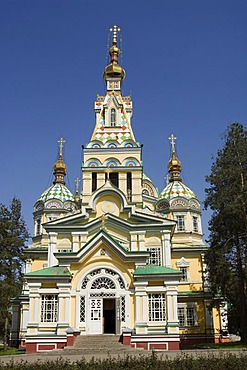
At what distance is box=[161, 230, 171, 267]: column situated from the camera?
26772 millimetres

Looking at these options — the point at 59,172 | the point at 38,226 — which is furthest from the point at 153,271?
the point at 59,172

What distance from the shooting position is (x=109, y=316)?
79.1 ft

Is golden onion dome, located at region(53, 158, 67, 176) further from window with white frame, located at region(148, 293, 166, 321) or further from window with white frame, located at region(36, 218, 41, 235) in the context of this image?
window with white frame, located at region(148, 293, 166, 321)

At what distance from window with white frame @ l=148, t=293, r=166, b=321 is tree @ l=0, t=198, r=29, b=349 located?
9244mm

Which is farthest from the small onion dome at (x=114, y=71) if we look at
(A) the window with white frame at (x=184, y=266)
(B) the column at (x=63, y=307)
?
(B) the column at (x=63, y=307)

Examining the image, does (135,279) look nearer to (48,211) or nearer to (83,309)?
(83,309)

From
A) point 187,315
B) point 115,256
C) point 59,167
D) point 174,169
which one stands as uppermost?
point 59,167

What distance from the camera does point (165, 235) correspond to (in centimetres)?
2731

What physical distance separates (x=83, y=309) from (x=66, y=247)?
20.6 feet

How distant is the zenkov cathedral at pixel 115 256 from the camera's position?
21719 mm

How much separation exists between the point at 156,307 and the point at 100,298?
3.00 meters

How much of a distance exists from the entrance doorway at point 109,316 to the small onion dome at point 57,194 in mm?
17333

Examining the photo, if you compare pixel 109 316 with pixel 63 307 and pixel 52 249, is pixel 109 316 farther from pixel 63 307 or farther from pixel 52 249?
pixel 52 249

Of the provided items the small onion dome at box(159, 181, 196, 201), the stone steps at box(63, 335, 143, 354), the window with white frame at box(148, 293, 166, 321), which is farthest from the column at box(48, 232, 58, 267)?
the small onion dome at box(159, 181, 196, 201)
